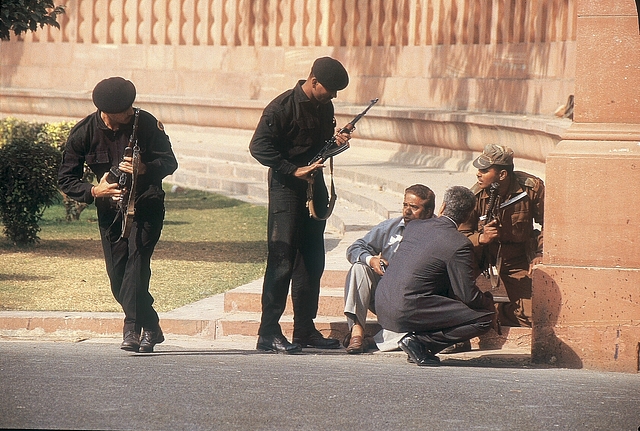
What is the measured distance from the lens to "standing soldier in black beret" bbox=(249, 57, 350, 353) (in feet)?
25.4

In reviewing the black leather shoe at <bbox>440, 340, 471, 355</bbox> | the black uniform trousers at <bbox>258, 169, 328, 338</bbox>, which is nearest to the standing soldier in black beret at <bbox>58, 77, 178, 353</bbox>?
the black uniform trousers at <bbox>258, 169, 328, 338</bbox>

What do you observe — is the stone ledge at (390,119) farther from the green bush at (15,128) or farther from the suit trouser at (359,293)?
the green bush at (15,128)

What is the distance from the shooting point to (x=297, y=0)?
19812 millimetres

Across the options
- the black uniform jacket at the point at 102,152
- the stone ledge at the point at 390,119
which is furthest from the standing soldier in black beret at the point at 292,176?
the stone ledge at the point at 390,119

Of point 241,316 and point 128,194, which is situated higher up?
point 128,194

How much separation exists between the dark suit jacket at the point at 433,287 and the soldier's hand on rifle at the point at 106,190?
1714 millimetres

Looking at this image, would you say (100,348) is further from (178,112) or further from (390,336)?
(178,112)

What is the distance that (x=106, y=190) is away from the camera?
7180 millimetres

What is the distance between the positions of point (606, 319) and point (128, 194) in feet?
9.64

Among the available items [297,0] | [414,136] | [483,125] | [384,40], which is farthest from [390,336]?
[297,0]

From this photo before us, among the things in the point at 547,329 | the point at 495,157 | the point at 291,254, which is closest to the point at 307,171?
the point at 291,254

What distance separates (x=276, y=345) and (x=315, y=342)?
1.31ft

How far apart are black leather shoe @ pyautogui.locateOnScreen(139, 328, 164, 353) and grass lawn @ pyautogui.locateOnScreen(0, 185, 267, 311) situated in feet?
4.59

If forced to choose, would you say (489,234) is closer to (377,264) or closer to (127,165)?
(377,264)
